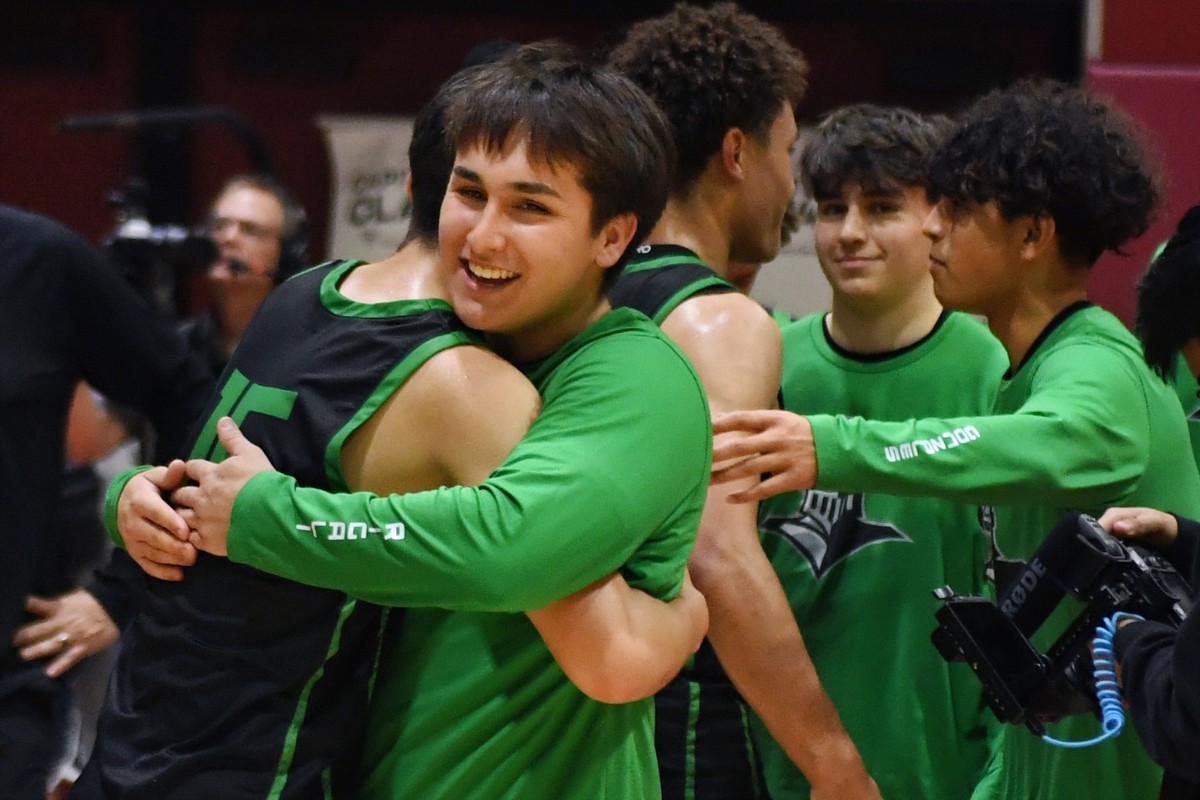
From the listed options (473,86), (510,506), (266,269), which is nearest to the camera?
(510,506)

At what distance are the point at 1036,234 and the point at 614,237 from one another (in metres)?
1.02

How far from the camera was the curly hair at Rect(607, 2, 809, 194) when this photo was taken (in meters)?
2.85

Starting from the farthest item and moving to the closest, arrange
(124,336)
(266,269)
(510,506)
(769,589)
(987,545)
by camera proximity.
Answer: (266,269) → (987,545) → (124,336) → (769,589) → (510,506)

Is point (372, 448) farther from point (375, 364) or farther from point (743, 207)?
point (743, 207)

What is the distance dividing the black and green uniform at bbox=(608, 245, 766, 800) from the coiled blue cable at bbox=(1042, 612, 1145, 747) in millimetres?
786

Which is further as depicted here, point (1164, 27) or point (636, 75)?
point (1164, 27)

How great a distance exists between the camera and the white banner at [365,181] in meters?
6.90

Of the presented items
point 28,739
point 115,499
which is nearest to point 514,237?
point 115,499

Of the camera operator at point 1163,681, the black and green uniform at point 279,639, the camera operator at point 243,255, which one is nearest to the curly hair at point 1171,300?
the camera operator at point 1163,681

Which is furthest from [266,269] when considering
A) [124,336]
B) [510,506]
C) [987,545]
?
[510,506]

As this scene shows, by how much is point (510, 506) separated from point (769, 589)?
0.90m

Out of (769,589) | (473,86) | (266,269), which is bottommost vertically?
(266,269)

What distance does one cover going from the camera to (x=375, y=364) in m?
1.84

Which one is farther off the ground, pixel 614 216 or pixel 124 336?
pixel 614 216
